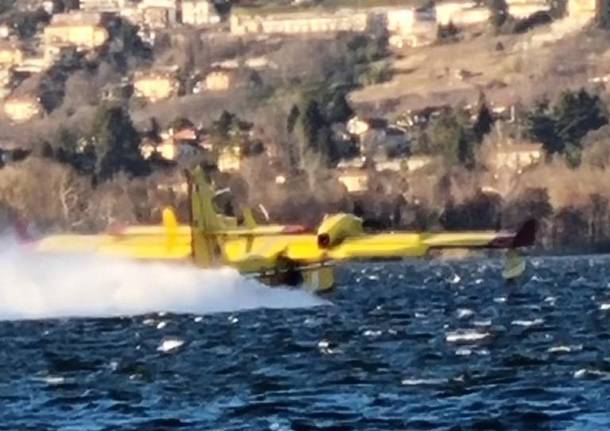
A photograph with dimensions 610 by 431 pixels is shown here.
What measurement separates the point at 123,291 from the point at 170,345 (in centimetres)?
1625

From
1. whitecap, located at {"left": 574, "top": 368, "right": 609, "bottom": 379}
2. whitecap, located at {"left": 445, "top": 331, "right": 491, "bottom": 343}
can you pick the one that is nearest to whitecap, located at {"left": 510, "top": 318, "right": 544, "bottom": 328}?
whitecap, located at {"left": 445, "top": 331, "right": 491, "bottom": 343}

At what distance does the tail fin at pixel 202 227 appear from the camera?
245ft

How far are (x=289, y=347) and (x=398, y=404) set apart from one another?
15138 millimetres

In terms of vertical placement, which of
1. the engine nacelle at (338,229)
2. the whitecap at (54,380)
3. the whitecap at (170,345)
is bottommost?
the whitecap at (170,345)

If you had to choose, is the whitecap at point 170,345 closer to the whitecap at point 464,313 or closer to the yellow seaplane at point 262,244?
the whitecap at point 464,313

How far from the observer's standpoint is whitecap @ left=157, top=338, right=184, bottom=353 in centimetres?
5612

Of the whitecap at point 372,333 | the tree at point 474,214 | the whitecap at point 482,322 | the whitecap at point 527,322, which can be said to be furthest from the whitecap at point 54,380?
the tree at point 474,214

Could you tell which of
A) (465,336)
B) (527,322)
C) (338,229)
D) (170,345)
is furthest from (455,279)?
(170,345)

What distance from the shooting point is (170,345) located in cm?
5747

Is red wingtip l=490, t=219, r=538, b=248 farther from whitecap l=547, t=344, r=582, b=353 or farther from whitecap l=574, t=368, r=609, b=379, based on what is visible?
whitecap l=574, t=368, r=609, b=379

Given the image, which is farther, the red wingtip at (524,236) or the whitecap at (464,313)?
the red wingtip at (524,236)

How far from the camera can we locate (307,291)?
7688cm

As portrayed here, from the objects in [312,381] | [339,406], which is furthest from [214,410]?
[312,381]

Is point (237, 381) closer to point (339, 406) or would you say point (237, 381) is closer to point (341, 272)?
point (339, 406)
